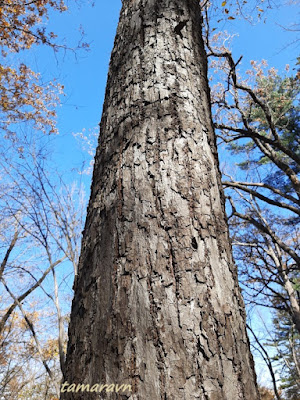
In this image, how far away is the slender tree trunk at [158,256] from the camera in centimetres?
64

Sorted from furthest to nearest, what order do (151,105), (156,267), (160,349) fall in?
(151,105) → (156,267) → (160,349)

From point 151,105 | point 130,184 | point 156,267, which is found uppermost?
point 151,105

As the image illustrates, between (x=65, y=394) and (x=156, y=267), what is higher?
(x=156, y=267)

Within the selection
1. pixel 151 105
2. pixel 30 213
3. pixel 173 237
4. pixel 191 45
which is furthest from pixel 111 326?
pixel 30 213

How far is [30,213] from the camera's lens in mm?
4383

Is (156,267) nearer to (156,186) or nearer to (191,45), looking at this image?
(156,186)

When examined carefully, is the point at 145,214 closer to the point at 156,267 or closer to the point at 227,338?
the point at 156,267

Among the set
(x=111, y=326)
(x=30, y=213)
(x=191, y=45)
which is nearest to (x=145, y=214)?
(x=111, y=326)

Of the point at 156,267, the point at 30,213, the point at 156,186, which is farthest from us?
the point at 30,213

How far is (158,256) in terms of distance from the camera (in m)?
0.75

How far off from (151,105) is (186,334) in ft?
2.52

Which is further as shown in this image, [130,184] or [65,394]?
[130,184]

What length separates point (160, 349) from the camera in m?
0.64

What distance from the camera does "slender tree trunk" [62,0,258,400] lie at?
64 cm
